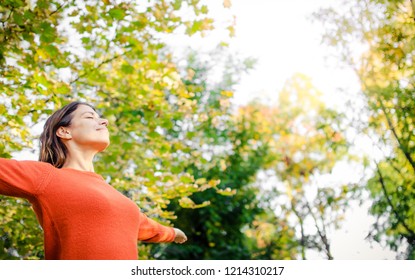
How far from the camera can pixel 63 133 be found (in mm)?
2082

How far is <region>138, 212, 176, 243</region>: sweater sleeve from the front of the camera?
7.14 feet

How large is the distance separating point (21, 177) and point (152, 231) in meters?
0.85

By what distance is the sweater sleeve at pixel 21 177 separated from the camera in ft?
A: 5.16

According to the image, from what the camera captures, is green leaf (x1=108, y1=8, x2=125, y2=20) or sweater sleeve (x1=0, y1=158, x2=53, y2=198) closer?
sweater sleeve (x1=0, y1=158, x2=53, y2=198)

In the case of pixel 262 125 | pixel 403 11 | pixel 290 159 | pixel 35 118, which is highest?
pixel 262 125

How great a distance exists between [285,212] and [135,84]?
14227 millimetres

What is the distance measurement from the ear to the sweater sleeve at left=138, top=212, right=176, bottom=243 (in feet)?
1.81

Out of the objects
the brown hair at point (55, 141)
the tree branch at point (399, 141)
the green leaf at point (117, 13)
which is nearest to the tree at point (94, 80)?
the green leaf at point (117, 13)

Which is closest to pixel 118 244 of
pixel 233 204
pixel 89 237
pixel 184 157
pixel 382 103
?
pixel 89 237

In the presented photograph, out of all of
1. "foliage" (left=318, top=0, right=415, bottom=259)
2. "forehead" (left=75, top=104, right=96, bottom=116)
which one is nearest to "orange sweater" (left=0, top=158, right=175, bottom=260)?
"forehead" (left=75, top=104, right=96, bottom=116)

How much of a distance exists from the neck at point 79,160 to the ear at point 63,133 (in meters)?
0.08

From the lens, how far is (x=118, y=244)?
1.75m

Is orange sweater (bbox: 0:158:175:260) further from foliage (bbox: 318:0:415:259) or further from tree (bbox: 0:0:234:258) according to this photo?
foliage (bbox: 318:0:415:259)
